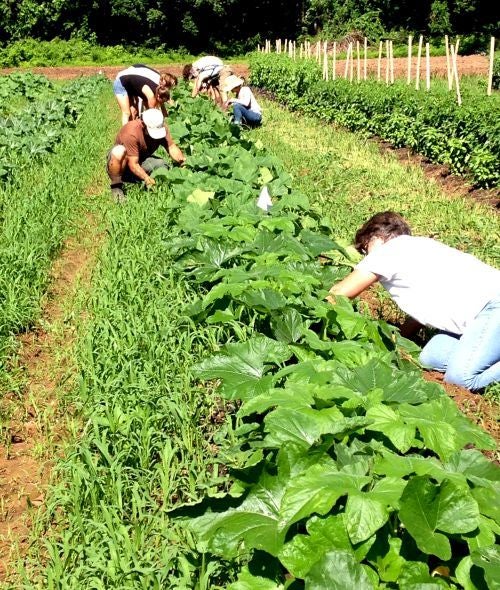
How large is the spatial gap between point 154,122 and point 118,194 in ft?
2.83

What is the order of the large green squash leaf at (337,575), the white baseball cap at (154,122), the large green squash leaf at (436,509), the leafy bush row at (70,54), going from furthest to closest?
the leafy bush row at (70,54) < the white baseball cap at (154,122) < the large green squash leaf at (436,509) < the large green squash leaf at (337,575)

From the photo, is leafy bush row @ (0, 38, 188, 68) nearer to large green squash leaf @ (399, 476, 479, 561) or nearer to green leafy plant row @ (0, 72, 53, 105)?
green leafy plant row @ (0, 72, 53, 105)

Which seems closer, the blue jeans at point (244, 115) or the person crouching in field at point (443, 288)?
the person crouching in field at point (443, 288)

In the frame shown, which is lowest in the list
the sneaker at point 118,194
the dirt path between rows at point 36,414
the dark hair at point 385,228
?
the dirt path between rows at point 36,414

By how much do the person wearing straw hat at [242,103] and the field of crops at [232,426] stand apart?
252 inches

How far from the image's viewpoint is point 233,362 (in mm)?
2607

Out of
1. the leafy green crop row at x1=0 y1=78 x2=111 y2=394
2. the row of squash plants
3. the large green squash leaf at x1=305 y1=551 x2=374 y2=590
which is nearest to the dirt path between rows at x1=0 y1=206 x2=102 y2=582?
the leafy green crop row at x1=0 y1=78 x2=111 y2=394

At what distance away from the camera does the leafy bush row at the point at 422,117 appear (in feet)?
30.7

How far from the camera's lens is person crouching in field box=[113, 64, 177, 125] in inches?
294

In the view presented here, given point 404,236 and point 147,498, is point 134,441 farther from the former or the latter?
point 404,236

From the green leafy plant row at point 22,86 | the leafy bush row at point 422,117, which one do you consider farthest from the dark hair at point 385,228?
the green leafy plant row at point 22,86

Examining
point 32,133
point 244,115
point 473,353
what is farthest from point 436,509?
point 244,115

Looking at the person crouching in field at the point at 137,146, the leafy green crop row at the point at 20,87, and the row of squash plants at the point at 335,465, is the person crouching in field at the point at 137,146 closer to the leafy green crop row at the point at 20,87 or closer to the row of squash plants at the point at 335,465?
the row of squash plants at the point at 335,465

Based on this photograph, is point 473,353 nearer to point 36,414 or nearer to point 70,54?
point 36,414
